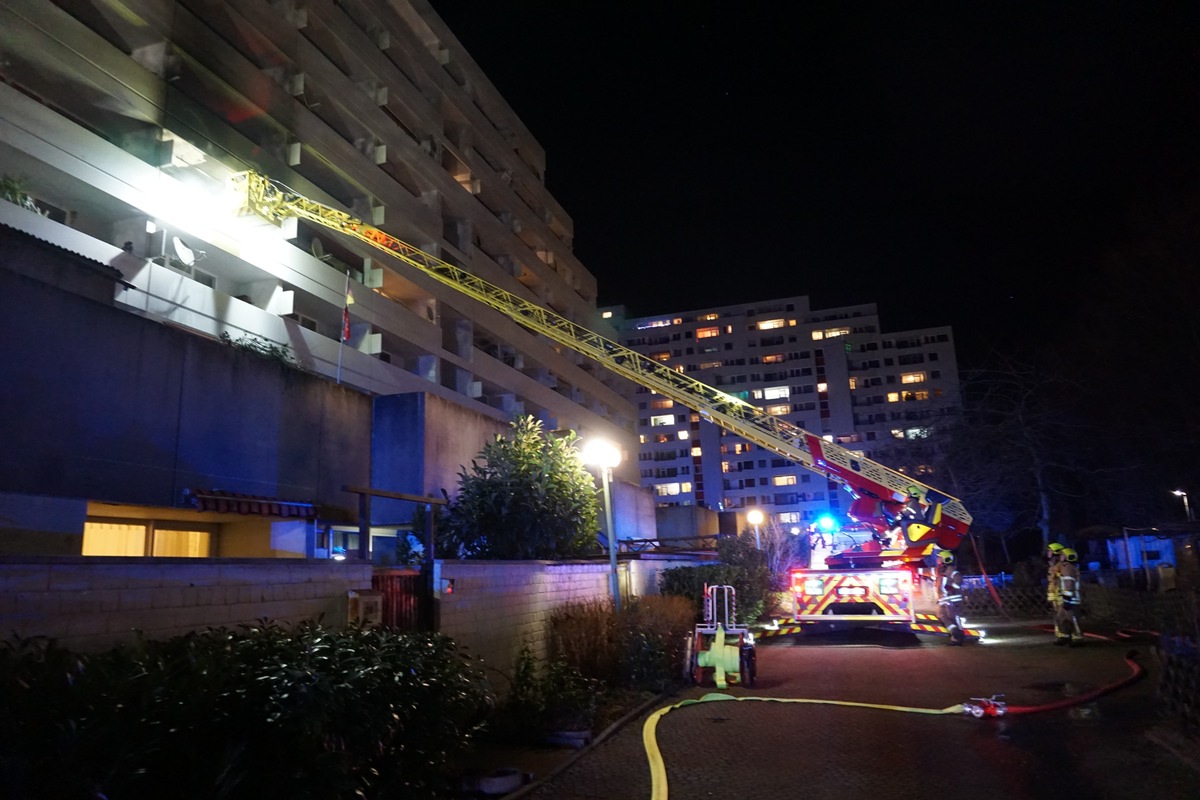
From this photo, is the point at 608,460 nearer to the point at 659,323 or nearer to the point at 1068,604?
the point at 1068,604

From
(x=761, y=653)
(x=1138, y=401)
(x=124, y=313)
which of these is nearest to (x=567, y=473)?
(x=761, y=653)

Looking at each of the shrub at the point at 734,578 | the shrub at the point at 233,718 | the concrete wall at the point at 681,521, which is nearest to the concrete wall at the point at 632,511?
the concrete wall at the point at 681,521

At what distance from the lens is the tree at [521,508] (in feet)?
43.7

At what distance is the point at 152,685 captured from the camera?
14.5ft

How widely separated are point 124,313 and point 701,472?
8820 centimetres

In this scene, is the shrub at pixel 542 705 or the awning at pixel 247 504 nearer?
the shrub at pixel 542 705

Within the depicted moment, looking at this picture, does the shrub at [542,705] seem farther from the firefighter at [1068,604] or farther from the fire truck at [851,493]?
the firefighter at [1068,604]

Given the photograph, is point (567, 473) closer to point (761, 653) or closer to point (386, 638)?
point (761, 653)

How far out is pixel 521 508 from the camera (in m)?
13.3

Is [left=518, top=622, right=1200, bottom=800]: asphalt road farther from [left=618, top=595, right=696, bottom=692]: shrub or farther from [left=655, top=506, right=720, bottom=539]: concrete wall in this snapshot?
[left=655, top=506, right=720, bottom=539]: concrete wall

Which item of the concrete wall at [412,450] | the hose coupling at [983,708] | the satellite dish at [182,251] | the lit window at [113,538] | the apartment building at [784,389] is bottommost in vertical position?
the hose coupling at [983,708]

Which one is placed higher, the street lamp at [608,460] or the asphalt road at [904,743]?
the street lamp at [608,460]

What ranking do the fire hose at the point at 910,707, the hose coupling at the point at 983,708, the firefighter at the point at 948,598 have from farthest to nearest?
the firefighter at the point at 948,598
the hose coupling at the point at 983,708
the fire hose at the point at 910,707

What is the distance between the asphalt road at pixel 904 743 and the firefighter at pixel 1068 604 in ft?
6.05
